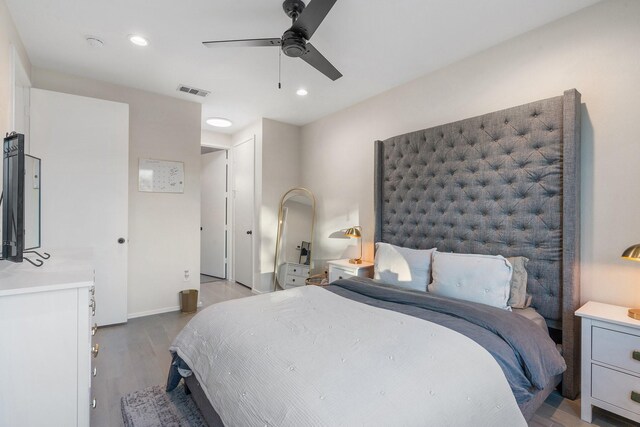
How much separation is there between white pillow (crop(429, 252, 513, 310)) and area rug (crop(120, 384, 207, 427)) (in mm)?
1794

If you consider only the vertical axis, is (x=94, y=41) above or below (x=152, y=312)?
above

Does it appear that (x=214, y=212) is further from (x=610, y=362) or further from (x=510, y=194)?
(x=610, y=362)

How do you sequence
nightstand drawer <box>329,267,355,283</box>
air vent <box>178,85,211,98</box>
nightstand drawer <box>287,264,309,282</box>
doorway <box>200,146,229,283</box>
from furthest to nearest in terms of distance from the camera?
doorway <box>200,146,229,283</box>, nightstand drawer <box>287,264,309,282</box>, air vent <box>178,85,211,98</box>, nightstand drawer <box>329,267,355,283</box>

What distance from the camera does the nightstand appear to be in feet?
5.28

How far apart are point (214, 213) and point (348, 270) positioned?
3419 millimetres

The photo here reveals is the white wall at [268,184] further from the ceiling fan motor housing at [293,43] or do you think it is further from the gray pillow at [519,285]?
the gray pillow at [519,285]

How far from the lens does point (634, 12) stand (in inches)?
72.4

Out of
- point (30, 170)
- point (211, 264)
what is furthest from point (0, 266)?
point (211, 264)

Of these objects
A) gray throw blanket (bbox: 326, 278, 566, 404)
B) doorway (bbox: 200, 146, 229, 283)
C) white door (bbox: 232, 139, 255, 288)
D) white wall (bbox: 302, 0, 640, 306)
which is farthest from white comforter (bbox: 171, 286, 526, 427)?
doorway (bbox: 200, 146, 229, 283)

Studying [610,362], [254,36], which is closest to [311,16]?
[254,36]

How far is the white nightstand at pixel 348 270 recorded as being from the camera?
3101mm

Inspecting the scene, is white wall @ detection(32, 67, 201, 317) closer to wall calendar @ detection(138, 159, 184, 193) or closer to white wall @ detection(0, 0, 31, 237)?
wall calendar @ detection(138, 159, 184, 193)

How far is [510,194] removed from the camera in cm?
224

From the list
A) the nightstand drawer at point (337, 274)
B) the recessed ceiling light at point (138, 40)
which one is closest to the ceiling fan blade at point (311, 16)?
the recessed ceiling light at point (138, 40)
